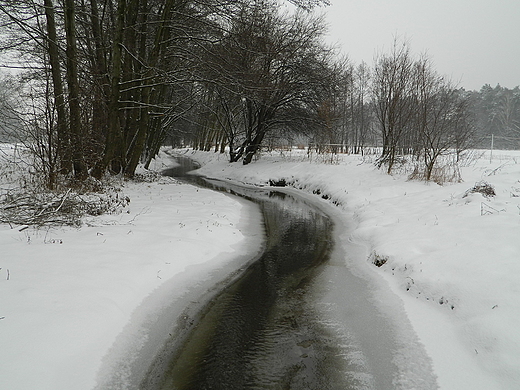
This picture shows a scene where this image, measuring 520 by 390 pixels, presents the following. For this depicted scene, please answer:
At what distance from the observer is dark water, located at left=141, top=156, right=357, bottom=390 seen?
11.6 feet

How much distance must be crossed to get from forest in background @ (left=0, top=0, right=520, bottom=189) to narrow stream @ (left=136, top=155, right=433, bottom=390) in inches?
293

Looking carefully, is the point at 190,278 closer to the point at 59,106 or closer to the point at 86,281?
the point at 86,281

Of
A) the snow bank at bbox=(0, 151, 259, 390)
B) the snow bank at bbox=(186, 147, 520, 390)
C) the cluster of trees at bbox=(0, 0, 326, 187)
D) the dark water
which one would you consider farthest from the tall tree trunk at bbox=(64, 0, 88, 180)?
the snow bank at bbox=(186, 147, 520, 390)

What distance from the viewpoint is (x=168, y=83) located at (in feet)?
39.9

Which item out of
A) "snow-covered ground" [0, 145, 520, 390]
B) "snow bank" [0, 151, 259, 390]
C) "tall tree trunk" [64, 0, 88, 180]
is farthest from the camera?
"tall tree trunk" [64, 0, 88, 180]

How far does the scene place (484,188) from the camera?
8719 millimetres

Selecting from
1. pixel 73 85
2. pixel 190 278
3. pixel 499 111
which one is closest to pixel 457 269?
pixel 190 278

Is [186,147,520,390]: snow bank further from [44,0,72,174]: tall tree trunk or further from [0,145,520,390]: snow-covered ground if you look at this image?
[44,0,72,174]: tall tree trunk

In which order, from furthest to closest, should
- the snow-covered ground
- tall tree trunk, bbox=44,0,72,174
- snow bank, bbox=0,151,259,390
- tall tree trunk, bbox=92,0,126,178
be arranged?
tall tree trunk, bbox=92,0,126,178 < tall tree trunk, bbox=44,0,72,174 < the snow-covered ground < snow bank, bbox=0,151,259,390

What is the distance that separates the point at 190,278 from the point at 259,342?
2135 mm

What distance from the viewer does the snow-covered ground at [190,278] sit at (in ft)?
11.1

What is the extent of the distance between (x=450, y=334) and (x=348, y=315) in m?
1.32

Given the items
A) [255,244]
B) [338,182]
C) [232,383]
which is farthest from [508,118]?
[232,383]

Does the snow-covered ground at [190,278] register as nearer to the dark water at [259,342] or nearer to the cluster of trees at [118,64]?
the dark water at [259,342]
